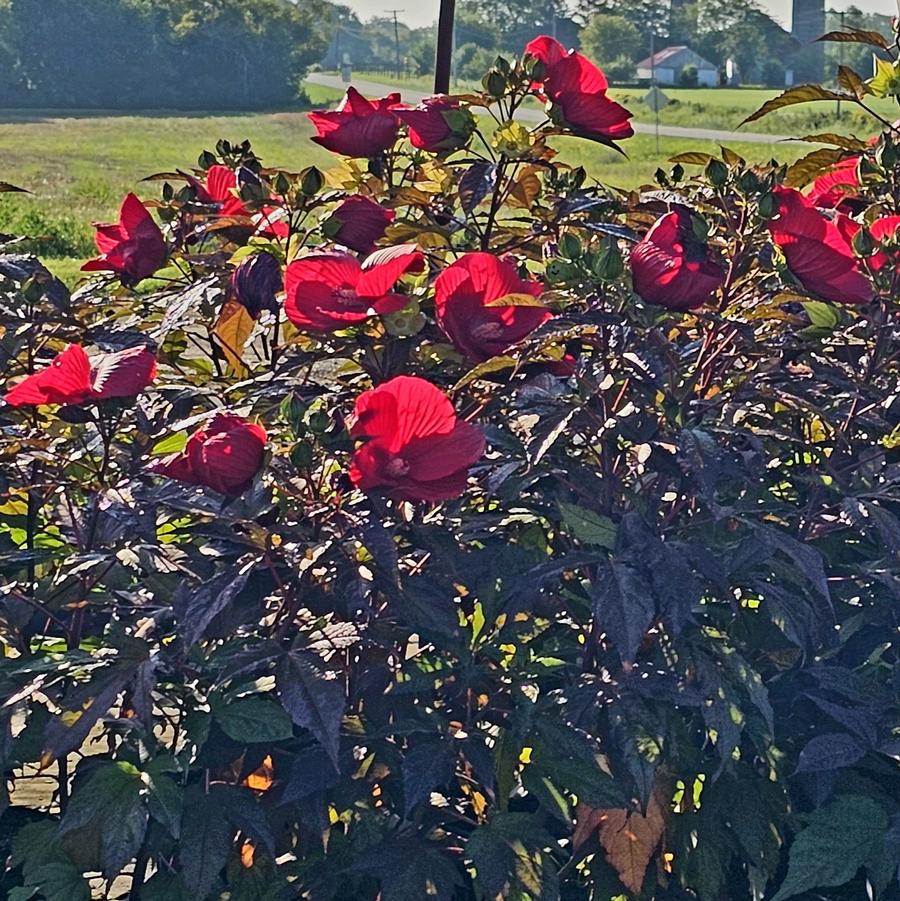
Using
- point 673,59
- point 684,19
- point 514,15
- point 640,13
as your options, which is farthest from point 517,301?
point 673,59

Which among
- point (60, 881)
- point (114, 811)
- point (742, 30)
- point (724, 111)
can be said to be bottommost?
point (724, 111)

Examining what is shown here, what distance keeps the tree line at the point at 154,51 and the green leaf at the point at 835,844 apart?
1998 centimetres

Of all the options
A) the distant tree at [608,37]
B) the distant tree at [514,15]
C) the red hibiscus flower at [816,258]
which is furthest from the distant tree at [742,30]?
the red hibiscus flower at [816,258]

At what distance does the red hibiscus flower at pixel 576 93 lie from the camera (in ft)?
4.13

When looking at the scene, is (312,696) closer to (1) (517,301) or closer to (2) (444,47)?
(1) (517,301)

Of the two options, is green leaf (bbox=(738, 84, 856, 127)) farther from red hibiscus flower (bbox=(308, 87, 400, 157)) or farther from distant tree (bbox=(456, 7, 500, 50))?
distant tree (bbox=(456, 7, 500, 50))

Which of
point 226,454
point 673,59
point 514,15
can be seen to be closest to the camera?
point 226,454

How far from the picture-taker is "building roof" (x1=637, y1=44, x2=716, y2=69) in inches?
941

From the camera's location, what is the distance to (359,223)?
1236 millimetres

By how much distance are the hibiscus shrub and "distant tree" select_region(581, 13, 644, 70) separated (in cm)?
2056

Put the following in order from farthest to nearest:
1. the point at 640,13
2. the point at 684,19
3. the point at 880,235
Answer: the point at 684,19 < the point at 640,13 < the point at 880,235

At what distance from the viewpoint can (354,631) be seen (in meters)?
1.07

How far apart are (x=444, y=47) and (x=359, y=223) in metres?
0.85

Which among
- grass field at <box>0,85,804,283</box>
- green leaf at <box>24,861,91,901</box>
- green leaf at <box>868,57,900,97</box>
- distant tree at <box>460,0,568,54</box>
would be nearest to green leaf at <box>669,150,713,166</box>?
green leaf at <box>868,57,900,97</box>
